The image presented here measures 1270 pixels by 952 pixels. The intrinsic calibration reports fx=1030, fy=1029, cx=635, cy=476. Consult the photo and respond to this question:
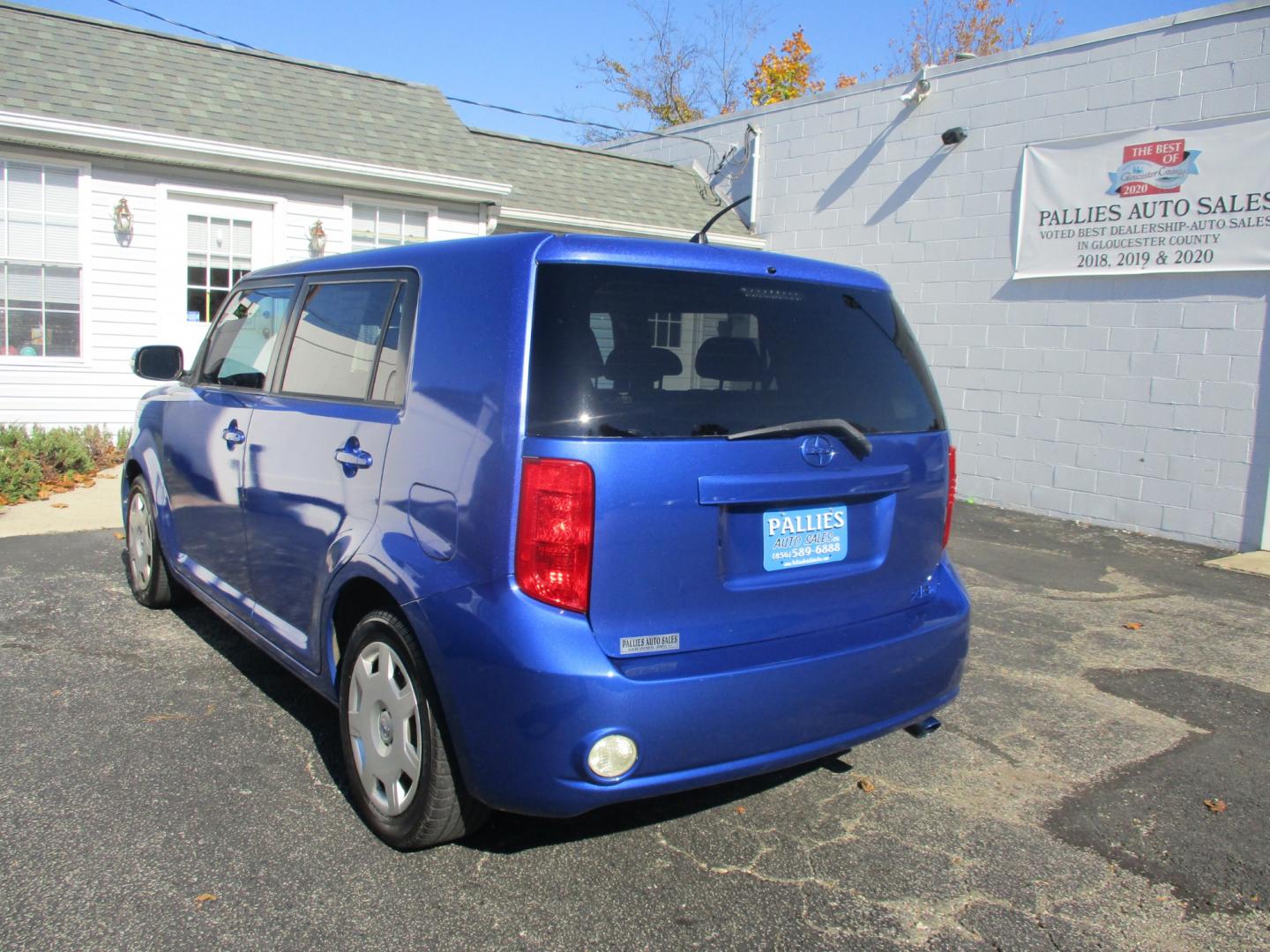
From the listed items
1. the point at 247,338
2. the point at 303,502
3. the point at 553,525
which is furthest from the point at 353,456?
the point at 247,338

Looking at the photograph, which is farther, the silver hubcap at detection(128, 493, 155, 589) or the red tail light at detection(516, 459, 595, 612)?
the silver hubcap at detection(128, 493, 155, 589)

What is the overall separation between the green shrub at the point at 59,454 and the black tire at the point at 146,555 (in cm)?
419

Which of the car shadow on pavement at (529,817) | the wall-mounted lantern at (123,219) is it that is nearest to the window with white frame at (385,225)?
the wall-mounted lantern at (123,219)

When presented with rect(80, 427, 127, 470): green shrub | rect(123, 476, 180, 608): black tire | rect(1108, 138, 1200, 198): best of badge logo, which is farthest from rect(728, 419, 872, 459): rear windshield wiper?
rect(80, 427, 127, 470): green shrub

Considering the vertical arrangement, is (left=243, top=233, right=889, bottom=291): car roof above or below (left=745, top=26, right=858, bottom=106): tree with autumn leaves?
below

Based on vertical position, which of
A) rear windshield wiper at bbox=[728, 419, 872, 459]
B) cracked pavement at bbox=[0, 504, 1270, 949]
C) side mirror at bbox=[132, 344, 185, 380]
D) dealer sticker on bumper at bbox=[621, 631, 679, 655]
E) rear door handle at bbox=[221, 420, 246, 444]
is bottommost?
cracked pavement at bbox=[0, 504, 1270, 949]

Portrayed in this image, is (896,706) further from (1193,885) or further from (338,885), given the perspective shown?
(338,885)

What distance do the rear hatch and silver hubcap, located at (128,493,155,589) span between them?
137 inches

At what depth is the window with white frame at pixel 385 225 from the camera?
11500 millimetres

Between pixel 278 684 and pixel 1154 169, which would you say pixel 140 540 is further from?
pixel 1154 169

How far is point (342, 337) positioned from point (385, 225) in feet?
28.3

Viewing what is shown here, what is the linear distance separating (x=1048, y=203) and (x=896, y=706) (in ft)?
26.6

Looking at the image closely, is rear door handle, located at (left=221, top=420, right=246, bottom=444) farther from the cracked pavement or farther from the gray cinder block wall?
the gray cinder block wall

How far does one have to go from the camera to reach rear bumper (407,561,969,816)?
2.55 metres
